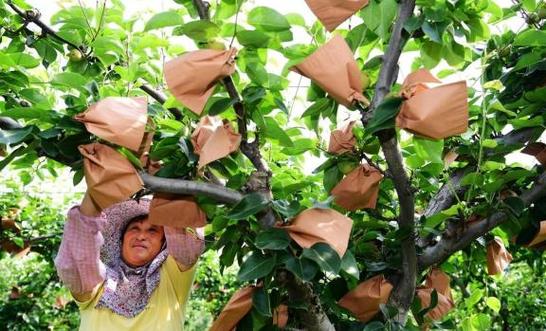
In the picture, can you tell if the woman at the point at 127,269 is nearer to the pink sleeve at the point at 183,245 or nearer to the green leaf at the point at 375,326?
the pink sleeve at the point at 183,245

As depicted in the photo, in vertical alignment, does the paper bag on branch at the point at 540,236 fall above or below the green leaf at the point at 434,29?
below

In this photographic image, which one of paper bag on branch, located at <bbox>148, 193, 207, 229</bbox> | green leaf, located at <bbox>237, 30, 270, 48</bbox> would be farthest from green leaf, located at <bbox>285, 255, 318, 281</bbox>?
green leaf, located at <bbox>237, 30, 270, 48</bbox>

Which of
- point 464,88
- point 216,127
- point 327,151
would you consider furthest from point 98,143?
point 464,88

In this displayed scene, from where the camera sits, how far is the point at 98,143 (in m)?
1.03

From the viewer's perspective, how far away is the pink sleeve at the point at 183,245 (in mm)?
1524

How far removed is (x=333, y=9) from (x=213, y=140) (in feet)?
0.97

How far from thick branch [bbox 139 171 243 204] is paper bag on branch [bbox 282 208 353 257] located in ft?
0.40

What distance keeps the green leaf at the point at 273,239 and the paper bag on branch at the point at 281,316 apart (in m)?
0.29

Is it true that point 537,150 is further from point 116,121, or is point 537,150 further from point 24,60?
point 24,60

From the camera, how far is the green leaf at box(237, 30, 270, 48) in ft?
3.29

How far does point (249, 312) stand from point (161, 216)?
0.30 metres

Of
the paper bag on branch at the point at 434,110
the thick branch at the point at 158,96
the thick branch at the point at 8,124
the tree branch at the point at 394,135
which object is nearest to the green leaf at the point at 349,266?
the tree branch at the point at 394,135

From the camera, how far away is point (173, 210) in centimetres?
119

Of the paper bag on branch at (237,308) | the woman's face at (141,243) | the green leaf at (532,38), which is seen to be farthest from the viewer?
the woman's face at (141,243)
